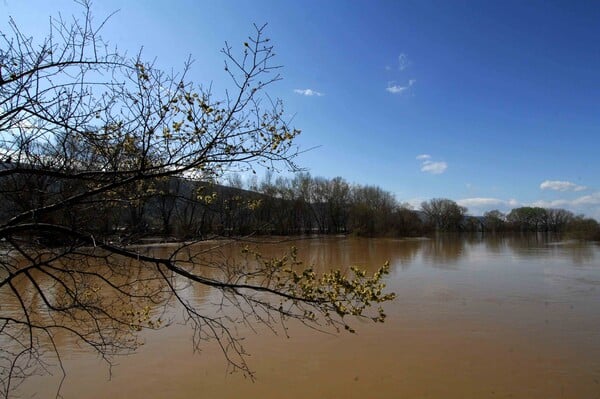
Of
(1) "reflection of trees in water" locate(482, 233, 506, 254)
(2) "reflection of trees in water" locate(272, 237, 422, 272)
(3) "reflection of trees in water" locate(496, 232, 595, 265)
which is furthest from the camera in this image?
(1) "reflection of trees in water" locate(482, 233, 506, 254)

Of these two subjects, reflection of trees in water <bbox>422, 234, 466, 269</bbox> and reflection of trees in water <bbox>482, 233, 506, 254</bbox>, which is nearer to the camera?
reflection of trees in water <bbox>422, 234, 466, 269</bbox>

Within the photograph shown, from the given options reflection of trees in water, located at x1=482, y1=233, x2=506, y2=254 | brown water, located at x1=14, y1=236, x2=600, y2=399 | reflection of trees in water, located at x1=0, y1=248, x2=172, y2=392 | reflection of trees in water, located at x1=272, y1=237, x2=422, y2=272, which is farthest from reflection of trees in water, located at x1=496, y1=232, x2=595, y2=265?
reflection of trees in water, located at x1=0, y1=248, x2=172, y2=392

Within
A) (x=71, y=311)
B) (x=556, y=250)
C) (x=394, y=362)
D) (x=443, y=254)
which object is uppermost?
(x=71, y=311)

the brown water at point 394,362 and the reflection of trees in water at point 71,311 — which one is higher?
the reflection of trees in water at point 71,311

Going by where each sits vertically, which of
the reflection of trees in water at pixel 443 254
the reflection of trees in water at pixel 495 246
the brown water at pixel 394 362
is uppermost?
the reflection of trees in water at pixel 495 246

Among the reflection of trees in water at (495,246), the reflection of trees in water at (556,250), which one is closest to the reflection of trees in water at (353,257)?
the reflection of trees in water at (495,246)

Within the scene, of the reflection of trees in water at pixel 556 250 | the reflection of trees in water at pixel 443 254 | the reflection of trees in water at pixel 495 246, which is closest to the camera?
the reflection of trees in water at pixel 443 254

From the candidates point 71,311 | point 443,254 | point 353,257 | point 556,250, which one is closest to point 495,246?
point 556,250

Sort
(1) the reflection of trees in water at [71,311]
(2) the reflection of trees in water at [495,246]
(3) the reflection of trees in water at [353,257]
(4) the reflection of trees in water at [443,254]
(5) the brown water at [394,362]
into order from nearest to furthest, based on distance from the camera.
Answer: (1) the reflection of trees in water at [71,311], (5) the brown water at [394,362], (3) the reflection of trees in water at [353,257], (4) the reflection of trees in water at [443,254], (2) the reflection of trees in water at [495,246]

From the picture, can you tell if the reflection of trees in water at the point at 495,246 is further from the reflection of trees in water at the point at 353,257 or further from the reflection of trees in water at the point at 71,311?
the reflection of trees in water at the point at 71,311

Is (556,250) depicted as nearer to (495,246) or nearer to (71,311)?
(495,246)

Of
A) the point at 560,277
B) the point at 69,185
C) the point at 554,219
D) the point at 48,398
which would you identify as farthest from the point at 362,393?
the point at 554,219

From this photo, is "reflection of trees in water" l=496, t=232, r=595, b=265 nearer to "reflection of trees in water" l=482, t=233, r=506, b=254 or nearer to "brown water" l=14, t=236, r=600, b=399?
"reflection of trees in water" l=482, t=233, r=506, b=254

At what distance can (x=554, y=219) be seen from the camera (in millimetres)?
106688
